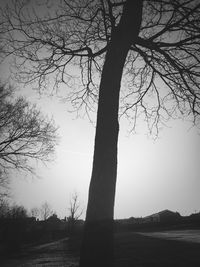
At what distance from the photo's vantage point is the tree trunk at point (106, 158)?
149 inches

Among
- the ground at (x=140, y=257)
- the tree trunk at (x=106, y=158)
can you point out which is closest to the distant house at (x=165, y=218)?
the ground at (x=140, y=257)

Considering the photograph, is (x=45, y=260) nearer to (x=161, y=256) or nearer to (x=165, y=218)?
(x=161, y=256)

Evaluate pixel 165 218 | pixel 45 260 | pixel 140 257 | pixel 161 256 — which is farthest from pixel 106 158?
pixel 165 218

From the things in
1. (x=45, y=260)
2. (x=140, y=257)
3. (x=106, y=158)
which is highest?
(x=106, y=158)

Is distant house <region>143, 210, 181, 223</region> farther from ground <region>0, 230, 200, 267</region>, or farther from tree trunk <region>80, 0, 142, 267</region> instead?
tree trunk <region>80, 0, 142, 267</region>

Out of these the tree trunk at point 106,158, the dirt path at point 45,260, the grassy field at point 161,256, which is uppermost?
the tree trunk at point 106,158

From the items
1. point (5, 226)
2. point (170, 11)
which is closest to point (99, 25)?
point (170, 11)

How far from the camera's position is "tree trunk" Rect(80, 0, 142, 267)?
12.4 feet

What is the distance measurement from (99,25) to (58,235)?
118 ft

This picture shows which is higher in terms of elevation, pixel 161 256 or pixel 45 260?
pixel 161 256

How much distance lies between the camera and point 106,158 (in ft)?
14.0

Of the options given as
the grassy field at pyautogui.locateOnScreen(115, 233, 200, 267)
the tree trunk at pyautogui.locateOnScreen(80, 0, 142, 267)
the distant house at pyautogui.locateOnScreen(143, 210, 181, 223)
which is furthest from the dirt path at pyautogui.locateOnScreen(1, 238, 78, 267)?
the distant house at pyautogui.locateOnScreen(143, 210, 181, 223)

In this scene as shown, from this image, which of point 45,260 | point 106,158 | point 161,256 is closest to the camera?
point 106,158

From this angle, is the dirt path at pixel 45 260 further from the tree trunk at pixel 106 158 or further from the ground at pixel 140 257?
the tree trunk at pixel 106 158
